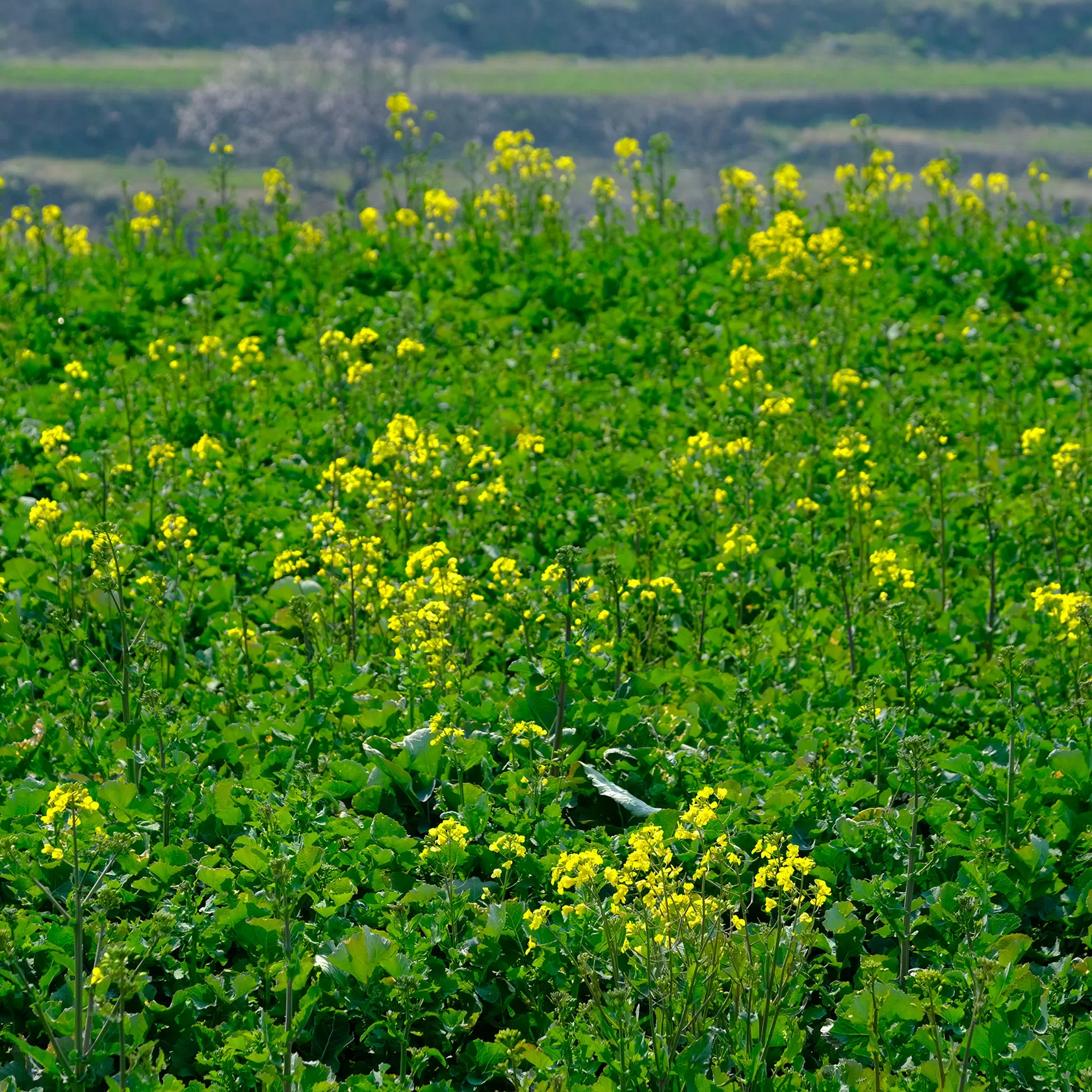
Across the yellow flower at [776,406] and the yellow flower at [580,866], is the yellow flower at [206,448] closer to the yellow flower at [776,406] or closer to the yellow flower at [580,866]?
the yellow flower at [776,406]

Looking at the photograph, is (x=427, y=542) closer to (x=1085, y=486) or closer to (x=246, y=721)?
(x=246, y=721)

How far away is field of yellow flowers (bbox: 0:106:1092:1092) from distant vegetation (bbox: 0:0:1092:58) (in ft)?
296

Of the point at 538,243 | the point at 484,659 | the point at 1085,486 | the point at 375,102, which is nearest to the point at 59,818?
the point at 484,659

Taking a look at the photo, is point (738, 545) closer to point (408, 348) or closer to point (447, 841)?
point (408, 348)

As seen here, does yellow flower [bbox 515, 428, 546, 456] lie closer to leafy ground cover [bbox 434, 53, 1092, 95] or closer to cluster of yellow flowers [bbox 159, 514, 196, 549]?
cluster of yellow flowers [bbox 159, 514, 196, 549]

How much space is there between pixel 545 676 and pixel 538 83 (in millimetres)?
86457

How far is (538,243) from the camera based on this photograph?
912cm

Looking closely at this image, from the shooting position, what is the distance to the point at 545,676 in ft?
13.6

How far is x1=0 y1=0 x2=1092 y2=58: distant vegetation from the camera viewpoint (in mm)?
95750

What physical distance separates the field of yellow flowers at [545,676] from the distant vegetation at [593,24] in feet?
296

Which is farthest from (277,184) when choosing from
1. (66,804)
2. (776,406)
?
(66,804)

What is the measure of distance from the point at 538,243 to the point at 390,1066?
690cm

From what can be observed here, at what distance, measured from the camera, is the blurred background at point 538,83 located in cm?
6969

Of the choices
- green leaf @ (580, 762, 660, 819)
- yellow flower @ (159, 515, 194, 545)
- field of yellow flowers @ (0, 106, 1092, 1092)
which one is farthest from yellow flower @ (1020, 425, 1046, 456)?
yellow flower @ (159, 515, 194, 545)
